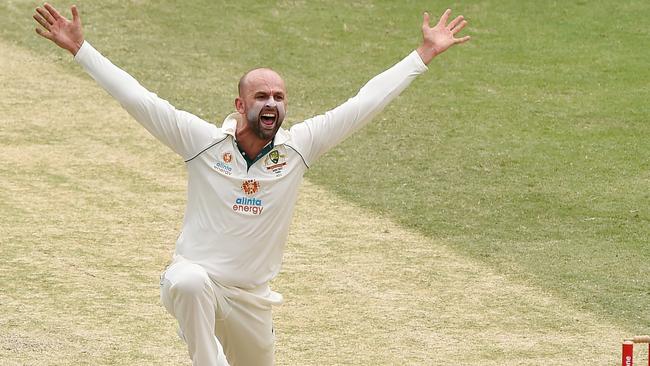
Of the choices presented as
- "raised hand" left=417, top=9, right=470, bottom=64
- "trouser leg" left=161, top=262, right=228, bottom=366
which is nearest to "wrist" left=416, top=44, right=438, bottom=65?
"raised hand" left=417, top=9, right=470, bottom=64

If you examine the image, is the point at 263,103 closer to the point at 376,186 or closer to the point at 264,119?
the point at 264,119

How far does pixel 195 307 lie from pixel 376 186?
6494mm

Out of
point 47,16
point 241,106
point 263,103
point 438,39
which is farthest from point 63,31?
point 438,39

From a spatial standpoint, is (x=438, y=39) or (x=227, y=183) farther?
(x=438, y=39)

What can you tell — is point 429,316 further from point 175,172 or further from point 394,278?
point 175,172

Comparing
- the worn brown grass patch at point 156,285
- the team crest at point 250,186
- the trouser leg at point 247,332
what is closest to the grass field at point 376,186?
the worn brown grass patch at point 156,285

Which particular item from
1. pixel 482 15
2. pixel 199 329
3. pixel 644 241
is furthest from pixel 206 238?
pixel 482 15

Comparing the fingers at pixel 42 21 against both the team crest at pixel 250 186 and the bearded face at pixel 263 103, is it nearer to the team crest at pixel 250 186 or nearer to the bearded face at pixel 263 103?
the bearded face at pixel 263 103

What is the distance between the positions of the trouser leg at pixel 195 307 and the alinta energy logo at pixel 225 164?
504mm

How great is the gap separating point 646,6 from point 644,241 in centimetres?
787

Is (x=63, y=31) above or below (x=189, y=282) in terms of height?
above

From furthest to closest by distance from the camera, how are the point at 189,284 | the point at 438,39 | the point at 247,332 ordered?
the point at 438,39 → the point at 247,332 → the point at 189,284

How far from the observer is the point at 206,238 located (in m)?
7.70

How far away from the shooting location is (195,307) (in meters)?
7.50
